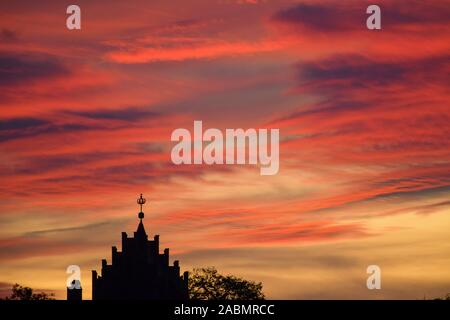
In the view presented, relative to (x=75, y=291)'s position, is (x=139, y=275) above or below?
above

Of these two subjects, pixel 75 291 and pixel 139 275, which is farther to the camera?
pixel 139 275

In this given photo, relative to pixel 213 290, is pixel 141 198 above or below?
above

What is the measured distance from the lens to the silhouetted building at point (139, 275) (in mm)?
93188

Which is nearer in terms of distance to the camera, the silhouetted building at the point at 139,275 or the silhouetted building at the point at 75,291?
the silhouetted building at the point at 75,291

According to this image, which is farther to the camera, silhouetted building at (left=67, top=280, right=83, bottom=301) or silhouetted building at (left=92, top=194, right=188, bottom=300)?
silhouetted building at (left=92, top=194, right=188, bottom=300)

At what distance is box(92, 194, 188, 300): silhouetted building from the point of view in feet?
306

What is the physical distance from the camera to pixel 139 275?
94375 millimetres
